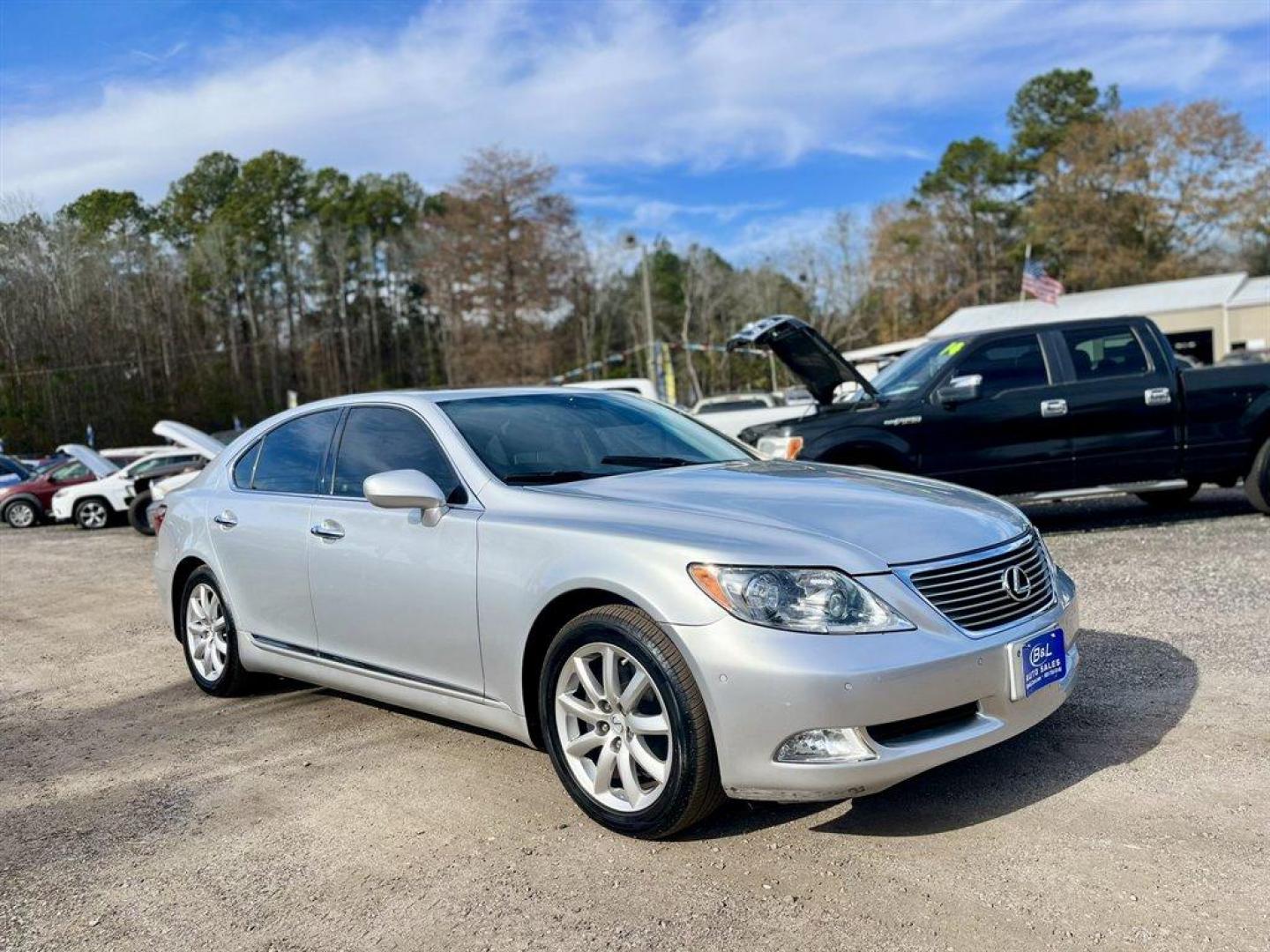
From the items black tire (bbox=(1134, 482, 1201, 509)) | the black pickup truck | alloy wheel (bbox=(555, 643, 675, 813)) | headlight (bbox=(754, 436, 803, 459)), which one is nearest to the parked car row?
headlight (bbox=(754, 436, 803, 459))

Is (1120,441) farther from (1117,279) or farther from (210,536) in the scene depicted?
(1117,279)

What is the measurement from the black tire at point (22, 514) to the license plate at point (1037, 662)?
23287mm

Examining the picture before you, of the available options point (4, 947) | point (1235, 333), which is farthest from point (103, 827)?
point (1235, 333)

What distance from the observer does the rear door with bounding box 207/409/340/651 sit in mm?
4996

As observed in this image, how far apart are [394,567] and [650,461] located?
1153mm

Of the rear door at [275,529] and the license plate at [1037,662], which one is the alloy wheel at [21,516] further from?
the license plate at [1037,662]

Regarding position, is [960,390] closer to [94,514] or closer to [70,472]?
[94,514]

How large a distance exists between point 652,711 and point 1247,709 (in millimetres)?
2705

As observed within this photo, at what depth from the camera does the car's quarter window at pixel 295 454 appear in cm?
514

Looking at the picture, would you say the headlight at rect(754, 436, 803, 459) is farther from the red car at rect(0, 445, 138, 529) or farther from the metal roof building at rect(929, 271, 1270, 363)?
the metal roof building at rect(929, 271, 1270, 363)

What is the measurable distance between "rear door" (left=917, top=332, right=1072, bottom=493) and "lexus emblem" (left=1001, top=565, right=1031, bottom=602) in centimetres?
547

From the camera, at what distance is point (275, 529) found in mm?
5125

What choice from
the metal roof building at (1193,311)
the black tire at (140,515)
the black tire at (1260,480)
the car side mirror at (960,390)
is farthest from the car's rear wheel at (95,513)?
the metal roof building at (1193,311)

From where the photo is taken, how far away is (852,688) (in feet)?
10.5
